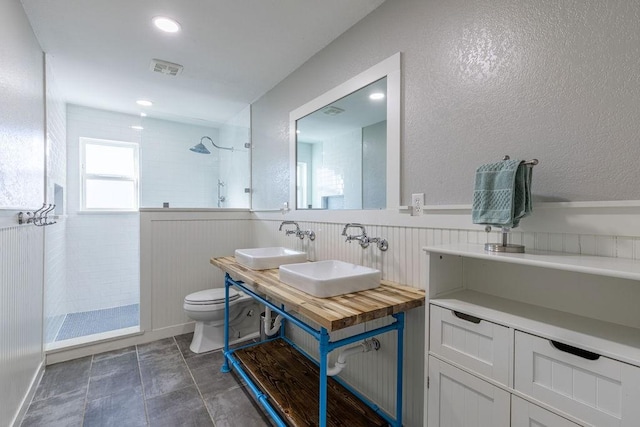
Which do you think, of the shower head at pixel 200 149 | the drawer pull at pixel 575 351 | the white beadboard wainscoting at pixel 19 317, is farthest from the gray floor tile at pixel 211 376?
the shower head at pixel 200 149

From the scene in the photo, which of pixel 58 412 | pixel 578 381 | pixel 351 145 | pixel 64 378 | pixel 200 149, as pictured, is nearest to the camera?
pixel 578 381

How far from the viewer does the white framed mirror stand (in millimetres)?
1664

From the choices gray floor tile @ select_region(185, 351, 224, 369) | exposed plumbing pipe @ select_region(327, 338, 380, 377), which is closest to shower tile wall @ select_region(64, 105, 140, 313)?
gray floor tile @ select_region(185, 351, 224, 369)

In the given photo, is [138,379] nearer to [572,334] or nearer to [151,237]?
[151,237]

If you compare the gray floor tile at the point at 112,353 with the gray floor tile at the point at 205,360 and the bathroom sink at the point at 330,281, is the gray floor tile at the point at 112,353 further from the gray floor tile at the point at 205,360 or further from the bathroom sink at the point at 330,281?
the bathroom sink at the point at 330,281

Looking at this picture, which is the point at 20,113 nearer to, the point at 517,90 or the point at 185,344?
the point at 185,344

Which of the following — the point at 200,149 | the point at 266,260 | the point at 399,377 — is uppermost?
the point at 200,149

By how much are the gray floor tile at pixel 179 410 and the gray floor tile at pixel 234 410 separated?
49mm

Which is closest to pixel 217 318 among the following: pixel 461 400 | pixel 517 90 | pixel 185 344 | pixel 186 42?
pixel 185 344

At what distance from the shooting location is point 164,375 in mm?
2182

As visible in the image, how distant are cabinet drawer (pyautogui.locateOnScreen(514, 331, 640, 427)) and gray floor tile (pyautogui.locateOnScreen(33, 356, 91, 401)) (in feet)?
8.49

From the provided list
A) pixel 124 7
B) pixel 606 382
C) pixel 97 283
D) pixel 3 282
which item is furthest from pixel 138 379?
pixel 606 382

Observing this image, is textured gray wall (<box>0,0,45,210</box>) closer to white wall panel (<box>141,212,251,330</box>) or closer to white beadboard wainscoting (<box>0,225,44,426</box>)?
white beadboard wainscoting (<box>0,225,44,426</box>)

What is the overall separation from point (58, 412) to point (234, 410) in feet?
3.41
